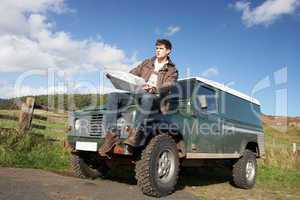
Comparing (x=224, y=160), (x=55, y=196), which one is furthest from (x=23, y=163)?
(x=224, y=160)

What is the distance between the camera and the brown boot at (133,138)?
5.27 m

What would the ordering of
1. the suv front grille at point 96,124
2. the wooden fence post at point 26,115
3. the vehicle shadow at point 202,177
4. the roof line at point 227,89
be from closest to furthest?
1. the suv front grille at point 96,124
2. the roof line at point 227,89
3. the vehicle shadow at point 202,177
4. the wooden fence post at point 26,115

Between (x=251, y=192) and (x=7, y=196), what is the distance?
516 cm

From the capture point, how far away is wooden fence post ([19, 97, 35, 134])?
9388 mm

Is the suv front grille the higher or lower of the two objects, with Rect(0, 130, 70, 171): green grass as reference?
higher

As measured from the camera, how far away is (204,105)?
7039mm

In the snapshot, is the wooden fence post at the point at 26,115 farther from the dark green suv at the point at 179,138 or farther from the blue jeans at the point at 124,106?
the blue jeans at the point at 124,106

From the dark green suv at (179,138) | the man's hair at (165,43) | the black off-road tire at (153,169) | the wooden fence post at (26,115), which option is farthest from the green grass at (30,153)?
the man's hair at (165,43)

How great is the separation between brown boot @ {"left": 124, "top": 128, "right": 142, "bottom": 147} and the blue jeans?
0.08 m

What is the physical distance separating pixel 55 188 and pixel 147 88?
2.20 m

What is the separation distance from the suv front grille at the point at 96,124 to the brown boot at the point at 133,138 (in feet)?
2.11

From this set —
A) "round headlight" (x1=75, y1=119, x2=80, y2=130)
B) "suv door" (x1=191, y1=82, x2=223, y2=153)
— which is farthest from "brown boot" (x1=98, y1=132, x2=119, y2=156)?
"suv door" (x1=191, y1=82, x2=223, y2=153)

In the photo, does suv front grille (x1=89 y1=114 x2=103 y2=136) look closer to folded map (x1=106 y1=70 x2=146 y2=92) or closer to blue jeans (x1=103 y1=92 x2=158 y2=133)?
blue jeans (x1=103 y1=92 x2=158 y2=133)

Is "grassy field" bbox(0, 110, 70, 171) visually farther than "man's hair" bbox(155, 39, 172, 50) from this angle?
Yes
